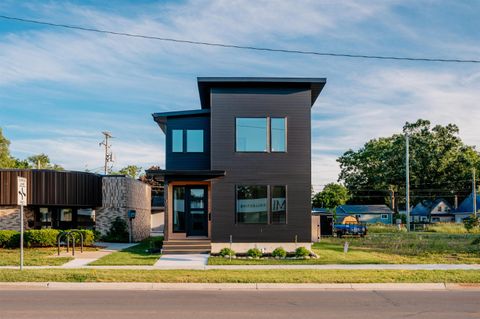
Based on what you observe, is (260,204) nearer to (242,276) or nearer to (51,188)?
(242,276)

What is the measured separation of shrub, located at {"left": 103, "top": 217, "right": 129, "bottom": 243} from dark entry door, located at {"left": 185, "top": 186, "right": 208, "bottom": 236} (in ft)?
23.7

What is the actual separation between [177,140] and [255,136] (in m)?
3.78

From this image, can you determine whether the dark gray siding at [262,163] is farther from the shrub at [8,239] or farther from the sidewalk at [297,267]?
the shrub at [8,239]

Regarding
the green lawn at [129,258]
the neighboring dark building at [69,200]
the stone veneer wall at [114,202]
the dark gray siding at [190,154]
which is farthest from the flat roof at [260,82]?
the stone veneer wall at [114,202]

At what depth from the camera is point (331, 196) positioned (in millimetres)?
79875

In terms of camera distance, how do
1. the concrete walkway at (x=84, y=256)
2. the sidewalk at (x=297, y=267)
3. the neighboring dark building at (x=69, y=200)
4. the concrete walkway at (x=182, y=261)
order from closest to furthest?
1. the sidewalk at (x=297, y=267)
2. the concrete walkway at (x=182, y=261)
3. the concrete walkway at (x=84, y=256)
4. the neighboring dark building at (x=69, y=200)

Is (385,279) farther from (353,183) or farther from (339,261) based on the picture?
(353,183)

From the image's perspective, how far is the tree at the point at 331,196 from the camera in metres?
79.4

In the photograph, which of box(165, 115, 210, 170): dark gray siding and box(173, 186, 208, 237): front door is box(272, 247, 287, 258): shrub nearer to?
box(173, 186, 208, 237): front door

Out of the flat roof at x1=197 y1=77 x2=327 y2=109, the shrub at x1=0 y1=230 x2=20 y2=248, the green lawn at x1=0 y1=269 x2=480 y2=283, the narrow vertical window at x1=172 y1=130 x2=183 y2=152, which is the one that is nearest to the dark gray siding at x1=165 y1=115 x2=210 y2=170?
the narrow vertical window at x1=172 y1=130 x2=183 y2=152

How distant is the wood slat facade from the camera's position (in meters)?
25.3

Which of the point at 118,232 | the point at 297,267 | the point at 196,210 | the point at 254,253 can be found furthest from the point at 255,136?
the point at 118,232

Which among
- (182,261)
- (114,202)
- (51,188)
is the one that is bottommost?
(182,261)

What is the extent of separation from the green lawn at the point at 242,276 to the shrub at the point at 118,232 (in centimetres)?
1270
